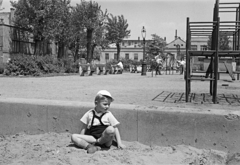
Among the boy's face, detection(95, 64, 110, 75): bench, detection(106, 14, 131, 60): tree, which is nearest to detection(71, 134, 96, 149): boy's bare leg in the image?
the boy's face

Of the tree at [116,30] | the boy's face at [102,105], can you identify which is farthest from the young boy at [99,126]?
the tree at [116,30]

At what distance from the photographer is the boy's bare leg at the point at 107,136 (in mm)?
3762

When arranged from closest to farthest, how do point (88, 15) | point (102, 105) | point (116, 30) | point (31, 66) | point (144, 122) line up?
point (102, 105) → point (144, 122) → point (31, 66) → point (88, 15) → point (116, 30)

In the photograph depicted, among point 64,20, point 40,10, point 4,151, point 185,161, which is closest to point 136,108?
point 185,161

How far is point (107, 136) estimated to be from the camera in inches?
150

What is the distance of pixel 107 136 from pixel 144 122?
686 millimetres

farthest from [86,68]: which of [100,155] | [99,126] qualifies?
[100,155]

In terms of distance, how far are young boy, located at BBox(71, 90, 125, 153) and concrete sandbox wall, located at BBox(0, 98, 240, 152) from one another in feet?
1.01

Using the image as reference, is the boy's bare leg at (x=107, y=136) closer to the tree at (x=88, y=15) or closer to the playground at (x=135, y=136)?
the playground at (x=135, y=136)

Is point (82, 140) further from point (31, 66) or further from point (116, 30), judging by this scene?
point (116, 30)

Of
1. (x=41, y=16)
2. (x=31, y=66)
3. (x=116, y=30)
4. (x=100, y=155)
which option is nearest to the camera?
(x=100, y=155)

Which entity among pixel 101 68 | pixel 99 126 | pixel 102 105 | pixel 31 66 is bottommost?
pixel 99 126

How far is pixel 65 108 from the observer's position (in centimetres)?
456

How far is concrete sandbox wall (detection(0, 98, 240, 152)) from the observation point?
3961 mm
